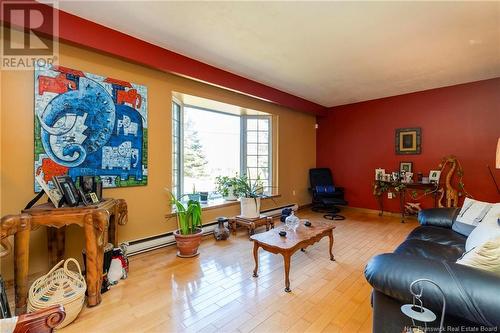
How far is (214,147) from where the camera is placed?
434 cm

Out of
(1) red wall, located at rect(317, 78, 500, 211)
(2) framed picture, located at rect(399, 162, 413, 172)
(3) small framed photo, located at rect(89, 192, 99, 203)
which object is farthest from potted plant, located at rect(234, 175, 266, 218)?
(2) framed picture, located at rect(399, 162, 413, 172)

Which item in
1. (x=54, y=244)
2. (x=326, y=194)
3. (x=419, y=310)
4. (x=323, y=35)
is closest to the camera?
(x=419, y=310)

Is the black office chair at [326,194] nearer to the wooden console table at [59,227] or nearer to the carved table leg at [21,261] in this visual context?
the wooden console table at [59,227]

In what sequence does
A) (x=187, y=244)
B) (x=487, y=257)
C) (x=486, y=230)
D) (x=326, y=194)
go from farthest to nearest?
(x=326, y=194)
(x=187, y=244)
(x=486, y=230)
(x=487, y=257)

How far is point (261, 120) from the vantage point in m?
4.95

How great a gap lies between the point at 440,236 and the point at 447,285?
1.56m

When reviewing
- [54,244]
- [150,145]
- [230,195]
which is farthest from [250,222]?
[54,244]

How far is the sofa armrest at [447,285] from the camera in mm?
921

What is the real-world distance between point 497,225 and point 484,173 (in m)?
3.17

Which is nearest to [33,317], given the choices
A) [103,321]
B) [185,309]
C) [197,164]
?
[103,321]

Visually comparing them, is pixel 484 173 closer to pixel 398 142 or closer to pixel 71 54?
pixel 398 142

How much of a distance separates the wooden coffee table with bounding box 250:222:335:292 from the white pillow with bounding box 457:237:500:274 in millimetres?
1240

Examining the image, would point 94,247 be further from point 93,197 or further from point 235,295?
point 235,295

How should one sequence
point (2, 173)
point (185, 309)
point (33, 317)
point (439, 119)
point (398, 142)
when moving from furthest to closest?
point (398, 142) → point (439, 119) → point (2, 173) → point (185, 309) → point (33, 317)
